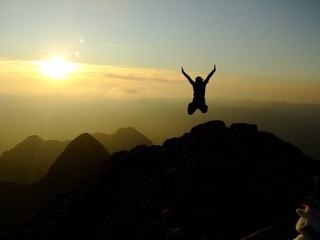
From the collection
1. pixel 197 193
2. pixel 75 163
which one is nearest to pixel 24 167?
pixel 75 163

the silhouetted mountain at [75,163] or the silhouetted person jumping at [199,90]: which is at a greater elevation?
the silhouetted person jumping at [199,90]

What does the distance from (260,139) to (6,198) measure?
291ft

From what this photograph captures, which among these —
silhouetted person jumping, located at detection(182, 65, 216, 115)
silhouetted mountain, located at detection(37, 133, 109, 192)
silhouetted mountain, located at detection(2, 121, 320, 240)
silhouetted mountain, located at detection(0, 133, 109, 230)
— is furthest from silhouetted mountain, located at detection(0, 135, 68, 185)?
silhouetted person jumping, located at detection(182, 65, 216, 115)

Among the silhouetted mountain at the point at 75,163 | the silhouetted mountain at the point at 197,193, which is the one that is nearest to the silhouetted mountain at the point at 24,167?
the silhouetted mountain at the point at 75,163

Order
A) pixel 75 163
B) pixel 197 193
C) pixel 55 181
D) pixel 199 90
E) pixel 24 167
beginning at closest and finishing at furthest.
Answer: pixel 197 193, pixel 199 90, pixel 55 181, pixel 75 163, pixel 24 167

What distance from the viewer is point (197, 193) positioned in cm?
1694

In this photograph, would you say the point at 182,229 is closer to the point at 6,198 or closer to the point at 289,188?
the point at 289,188

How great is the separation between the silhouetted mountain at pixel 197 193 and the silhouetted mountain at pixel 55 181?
63.4 metres

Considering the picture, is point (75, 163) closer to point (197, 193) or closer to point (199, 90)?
point (199, 90)

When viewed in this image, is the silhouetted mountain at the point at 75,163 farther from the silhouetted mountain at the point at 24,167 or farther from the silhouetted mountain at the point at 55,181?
the silhouetted mountain at the point at 24,167

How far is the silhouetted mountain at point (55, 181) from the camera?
84912mm

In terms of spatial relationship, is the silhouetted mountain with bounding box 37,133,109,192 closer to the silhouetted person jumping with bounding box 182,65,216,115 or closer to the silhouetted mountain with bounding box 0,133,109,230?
the silhouetted mountain with bounding box 0,133,109,230

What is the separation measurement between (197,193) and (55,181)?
8353cm

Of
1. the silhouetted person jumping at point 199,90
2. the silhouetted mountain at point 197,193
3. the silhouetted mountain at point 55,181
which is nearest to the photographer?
the silhouetted mountain at point 197,193
